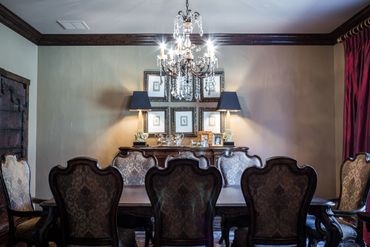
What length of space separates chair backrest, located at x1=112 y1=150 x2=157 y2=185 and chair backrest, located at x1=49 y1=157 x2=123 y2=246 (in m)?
1.32

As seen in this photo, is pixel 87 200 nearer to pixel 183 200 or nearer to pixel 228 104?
pixel 183 200

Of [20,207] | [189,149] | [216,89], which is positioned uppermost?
[216,89]

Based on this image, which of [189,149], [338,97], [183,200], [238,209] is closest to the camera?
[183,200]

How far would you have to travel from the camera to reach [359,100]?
4.38m

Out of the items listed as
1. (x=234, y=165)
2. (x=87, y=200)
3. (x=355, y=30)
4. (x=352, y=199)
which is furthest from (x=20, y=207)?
(x=355, y=30)

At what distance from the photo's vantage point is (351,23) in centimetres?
464

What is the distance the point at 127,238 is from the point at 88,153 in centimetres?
281

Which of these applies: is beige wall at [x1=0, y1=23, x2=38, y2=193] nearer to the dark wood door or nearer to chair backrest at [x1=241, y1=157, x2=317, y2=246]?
the dark wood door

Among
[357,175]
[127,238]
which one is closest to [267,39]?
[357,175]

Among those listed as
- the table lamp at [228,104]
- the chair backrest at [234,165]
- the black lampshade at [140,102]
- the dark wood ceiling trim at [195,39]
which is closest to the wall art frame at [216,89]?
the table lamp at [228,104]

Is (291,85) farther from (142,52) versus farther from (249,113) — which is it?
(142,52)

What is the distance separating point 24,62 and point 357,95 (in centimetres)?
431

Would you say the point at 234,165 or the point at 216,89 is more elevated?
the point at 216,89

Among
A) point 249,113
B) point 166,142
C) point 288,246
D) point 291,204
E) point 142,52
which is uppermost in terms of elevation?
point 142,52
